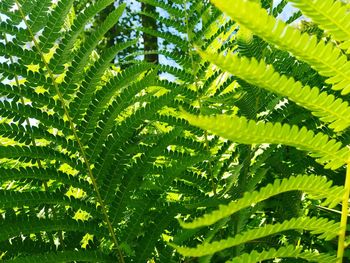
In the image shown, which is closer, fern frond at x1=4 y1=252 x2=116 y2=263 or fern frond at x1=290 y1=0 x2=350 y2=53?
fern frond at x1=290 y1=0 x2=350 y2=53

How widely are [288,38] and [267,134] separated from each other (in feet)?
0.44

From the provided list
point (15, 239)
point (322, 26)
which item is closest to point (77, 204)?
point (15, 239)

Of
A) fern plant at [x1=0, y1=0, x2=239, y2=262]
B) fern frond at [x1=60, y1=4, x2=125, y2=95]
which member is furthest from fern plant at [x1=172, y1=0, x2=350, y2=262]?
fern frond at [x1=60, y1=4, x2=125, y2=95]

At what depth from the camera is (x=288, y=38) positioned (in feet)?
2.14

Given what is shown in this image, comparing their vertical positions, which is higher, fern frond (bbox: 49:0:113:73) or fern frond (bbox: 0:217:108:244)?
fern frond (bbox: 49:0:113:73)

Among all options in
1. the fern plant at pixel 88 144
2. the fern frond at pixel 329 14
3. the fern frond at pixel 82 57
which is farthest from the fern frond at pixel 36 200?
the fern frond at pixel 329 14

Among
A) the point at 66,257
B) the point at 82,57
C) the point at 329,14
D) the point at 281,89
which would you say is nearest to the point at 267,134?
the point at 281,89

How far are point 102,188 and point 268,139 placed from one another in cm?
65

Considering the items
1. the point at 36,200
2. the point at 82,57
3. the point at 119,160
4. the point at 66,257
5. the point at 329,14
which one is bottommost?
the point at 66,257

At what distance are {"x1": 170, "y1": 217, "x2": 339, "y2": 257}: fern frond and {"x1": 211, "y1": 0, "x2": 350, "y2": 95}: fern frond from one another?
0.72 ft

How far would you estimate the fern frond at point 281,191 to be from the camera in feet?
2.21

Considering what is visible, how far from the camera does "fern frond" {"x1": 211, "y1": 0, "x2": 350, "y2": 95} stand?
1.97 ft

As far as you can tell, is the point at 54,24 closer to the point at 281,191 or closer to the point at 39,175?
the point at 39,175

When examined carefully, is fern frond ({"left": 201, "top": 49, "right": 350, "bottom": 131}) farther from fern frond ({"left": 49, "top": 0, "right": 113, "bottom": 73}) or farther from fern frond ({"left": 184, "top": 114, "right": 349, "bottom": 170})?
fern frond ({"left": 49, "top": 0, "right": 113, "bottom": 73})
